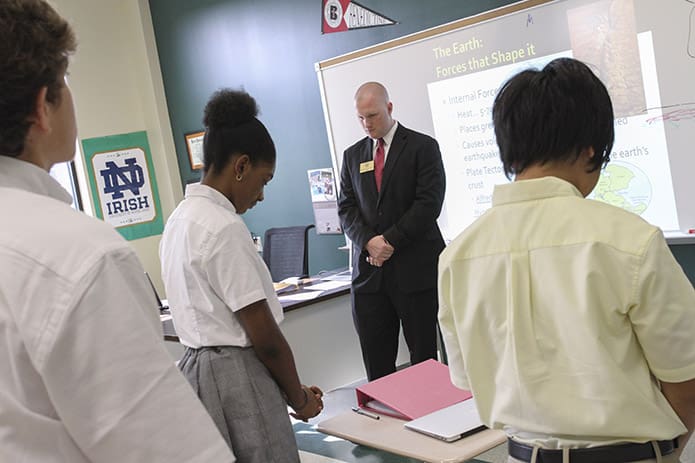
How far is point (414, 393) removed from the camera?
1903mm

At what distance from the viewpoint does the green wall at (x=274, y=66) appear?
574cm

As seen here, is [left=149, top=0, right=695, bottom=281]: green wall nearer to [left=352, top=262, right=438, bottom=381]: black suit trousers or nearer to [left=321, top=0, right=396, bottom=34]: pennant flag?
[left=321, top=0, right=396, bottom=34]: pennant flag

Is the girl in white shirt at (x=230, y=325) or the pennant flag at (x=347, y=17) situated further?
the pennant flag at (x=347, y=17)

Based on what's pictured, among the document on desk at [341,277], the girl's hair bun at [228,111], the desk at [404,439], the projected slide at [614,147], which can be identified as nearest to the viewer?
the desk at [404,439]

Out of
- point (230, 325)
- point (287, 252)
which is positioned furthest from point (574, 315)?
point (287, 252)

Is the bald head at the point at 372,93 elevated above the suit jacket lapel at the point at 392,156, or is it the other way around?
the bald head at the point at 372,93

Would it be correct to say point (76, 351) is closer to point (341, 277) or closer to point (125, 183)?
point (341, 277)

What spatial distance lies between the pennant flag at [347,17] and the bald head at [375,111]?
1.64 meters

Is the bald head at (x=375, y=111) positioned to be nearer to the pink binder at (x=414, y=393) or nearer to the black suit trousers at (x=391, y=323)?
the black suit trousers at (x=391, y=323)

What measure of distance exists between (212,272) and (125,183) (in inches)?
218

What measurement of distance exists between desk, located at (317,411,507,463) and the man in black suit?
1578 millimetres

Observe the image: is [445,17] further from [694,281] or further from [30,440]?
[30,440]

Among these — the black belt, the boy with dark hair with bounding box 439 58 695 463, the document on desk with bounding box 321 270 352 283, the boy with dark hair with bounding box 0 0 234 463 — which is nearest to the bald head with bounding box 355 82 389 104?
the document on desk with bounding box 321 270 352 283

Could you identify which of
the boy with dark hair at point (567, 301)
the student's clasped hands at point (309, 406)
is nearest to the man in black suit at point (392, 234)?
the student's clasped hands at point (309, 406)
